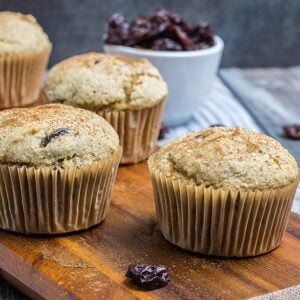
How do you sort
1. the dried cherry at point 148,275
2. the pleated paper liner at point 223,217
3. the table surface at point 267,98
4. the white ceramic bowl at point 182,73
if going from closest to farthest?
the dried cherry at point 148,275 < the pleated paper liner at point 223,217 < the white ceramic bowl at point 182,73 < the table surface at point 267,98

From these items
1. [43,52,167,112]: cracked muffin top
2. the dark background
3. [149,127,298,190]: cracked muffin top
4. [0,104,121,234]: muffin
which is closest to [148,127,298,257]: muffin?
[149,127,298,190]: cracked muffin top

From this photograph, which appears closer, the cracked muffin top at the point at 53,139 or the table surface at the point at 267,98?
the cracked muffin top at the point at 53,139

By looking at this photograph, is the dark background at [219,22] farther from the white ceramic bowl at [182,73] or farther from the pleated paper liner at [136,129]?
the pleated paper liner at [136,129]

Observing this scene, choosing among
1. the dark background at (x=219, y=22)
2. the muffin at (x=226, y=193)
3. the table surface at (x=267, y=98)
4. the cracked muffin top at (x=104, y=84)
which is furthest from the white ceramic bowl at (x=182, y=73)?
the muffin at (x=226, y=193)

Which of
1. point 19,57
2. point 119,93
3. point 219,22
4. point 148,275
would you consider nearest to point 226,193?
point 148,275

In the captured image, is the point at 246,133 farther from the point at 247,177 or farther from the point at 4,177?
the point at 4,177
